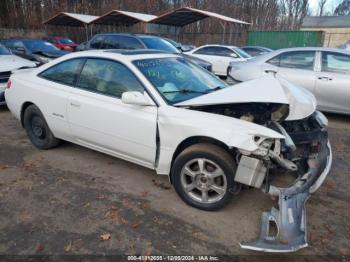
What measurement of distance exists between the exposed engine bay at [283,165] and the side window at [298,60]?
11.9ft

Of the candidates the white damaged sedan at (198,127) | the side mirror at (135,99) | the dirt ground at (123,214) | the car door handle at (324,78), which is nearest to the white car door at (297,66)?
the car door handle at (324,78)

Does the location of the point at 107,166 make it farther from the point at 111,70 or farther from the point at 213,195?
the point at 213,195

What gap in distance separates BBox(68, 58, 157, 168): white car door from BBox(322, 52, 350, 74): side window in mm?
4882

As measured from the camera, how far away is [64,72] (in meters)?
4.30

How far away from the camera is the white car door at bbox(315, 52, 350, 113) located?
632 cm

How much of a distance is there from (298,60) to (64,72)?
516 cm

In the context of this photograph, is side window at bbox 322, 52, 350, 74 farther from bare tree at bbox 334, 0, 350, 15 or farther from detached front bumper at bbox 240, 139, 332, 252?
bare tree at bbox 334, 0, 350, 15

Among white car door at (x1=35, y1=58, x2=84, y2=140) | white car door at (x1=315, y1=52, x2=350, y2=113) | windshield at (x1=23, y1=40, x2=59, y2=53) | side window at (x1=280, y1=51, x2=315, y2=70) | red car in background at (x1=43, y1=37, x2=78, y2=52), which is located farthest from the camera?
red car in background at (x1=43, y1=37, x2=78, y2=52)

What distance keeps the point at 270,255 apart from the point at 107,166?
247 cm

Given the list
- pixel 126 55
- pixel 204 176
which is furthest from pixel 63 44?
pixel 204 176

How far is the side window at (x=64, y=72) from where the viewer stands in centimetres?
416

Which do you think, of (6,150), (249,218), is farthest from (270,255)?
(6,150)

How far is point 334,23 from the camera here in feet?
186

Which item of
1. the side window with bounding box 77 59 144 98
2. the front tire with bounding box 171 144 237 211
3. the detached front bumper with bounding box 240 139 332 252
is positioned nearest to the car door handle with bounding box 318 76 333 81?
the detached front bumper with bounding box 240 139 332 252
